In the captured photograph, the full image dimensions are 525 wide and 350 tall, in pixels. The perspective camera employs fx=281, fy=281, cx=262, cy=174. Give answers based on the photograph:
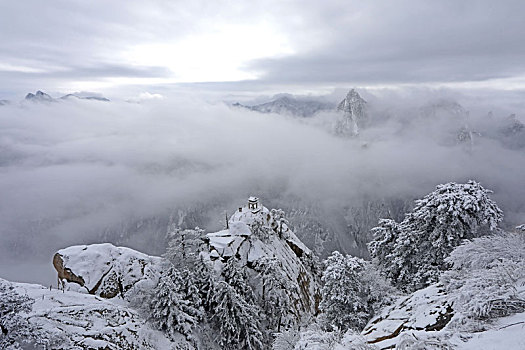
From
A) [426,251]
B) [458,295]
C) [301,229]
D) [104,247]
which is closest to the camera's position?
[458,295]

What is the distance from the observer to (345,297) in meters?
21.7

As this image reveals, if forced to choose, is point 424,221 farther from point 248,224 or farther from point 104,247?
point 104,247

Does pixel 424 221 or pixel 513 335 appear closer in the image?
pixel 513 335

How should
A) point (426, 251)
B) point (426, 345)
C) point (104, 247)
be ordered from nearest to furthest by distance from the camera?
point (426, 345) < point (426, 251) < point (104, 247)

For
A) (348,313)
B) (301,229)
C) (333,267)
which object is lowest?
(301,229)

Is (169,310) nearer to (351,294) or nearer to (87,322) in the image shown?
(87,322)

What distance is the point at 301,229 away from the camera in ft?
543

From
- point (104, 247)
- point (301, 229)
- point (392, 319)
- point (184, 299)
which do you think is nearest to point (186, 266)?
point (184, 299)

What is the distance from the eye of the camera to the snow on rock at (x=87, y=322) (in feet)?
55.7

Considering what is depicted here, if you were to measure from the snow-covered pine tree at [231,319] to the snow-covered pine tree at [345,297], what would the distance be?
8.12 m

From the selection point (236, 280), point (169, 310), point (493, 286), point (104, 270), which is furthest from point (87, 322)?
point (493, 286)

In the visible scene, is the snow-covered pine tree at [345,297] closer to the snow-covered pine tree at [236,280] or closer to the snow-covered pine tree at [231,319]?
the snow-covered pine tree at [231,319]

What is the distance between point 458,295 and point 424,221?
16.6 m

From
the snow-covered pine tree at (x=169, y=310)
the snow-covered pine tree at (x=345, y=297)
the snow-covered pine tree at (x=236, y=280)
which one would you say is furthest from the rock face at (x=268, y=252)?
the snow-covered pine tree at (x=345, y=297)
